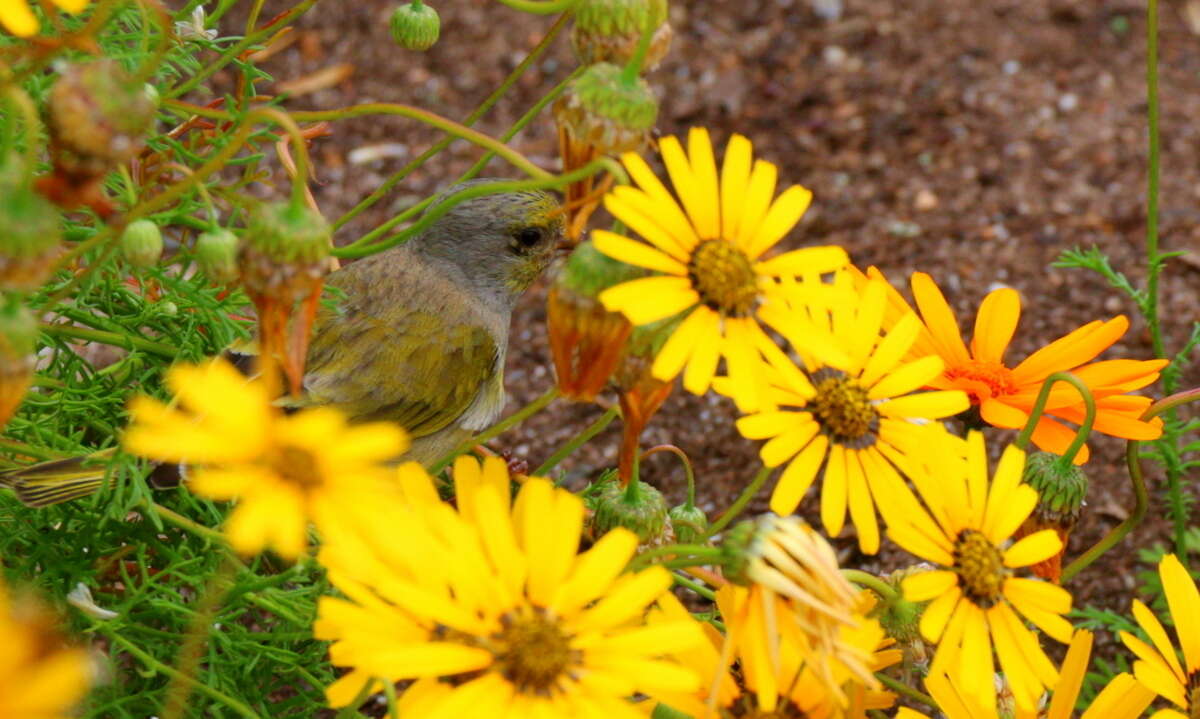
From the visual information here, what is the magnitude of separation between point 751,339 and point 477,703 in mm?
382

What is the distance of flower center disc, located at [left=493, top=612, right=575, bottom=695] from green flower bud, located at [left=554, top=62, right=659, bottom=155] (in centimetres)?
41

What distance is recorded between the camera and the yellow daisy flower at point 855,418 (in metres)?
1.25

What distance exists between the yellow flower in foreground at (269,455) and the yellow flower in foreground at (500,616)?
0.05 m

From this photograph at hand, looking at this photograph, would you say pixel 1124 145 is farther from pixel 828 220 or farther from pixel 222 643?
pixel 222 643

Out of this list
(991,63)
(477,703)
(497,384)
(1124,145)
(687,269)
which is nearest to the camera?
(477,703)

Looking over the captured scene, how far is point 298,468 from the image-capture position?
91 cm

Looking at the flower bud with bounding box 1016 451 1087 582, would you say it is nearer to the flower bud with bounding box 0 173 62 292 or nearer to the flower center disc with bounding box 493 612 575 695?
the flower center disc with bounding box 493 612 575 695

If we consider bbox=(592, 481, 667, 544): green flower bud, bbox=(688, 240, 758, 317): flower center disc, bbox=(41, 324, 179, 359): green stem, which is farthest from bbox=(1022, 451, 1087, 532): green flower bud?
bbox=(41, 324, 179, 359): green stem

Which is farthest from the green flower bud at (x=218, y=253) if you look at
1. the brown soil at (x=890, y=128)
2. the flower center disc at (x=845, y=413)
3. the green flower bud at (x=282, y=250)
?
the brown soil at (x=890, y=128)

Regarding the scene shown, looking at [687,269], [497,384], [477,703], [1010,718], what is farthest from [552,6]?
[497,384]

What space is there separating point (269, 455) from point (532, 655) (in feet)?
0.81

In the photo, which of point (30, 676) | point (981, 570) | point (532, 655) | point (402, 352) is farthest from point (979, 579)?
point (402, 352)

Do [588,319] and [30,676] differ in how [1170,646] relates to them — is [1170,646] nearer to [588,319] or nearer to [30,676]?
[588,319]

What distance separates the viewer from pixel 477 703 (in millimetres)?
982
